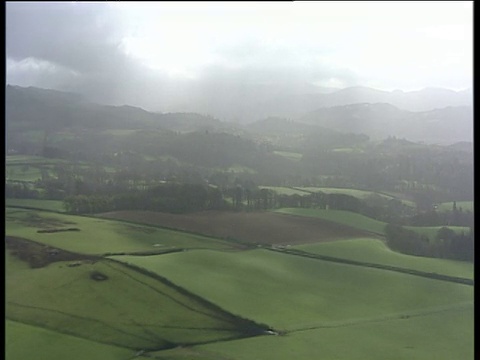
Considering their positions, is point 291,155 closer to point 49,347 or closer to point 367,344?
point 367,344

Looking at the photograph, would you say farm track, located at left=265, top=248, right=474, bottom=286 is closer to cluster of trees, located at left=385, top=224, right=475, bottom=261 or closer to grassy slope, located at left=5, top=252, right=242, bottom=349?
cluster of trees, located at left=385, top=224, right=475, bottom=261

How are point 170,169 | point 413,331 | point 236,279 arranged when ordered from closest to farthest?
1. point 413,331
2. point 236,279
3. point 170,169

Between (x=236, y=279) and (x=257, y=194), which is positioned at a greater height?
(x=257, y=194)

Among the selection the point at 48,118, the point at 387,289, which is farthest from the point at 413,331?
the point at 48,118

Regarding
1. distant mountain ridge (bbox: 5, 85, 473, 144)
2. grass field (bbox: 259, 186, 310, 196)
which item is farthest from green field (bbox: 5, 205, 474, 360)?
distant mountain ridge (bbox: 5, 85, 473, 144)

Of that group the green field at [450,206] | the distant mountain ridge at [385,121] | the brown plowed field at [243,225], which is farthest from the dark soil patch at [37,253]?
the green field at [450,206]

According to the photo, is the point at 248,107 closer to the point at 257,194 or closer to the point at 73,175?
the point at 257,194

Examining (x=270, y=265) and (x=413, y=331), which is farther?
(x=270, y=265)
